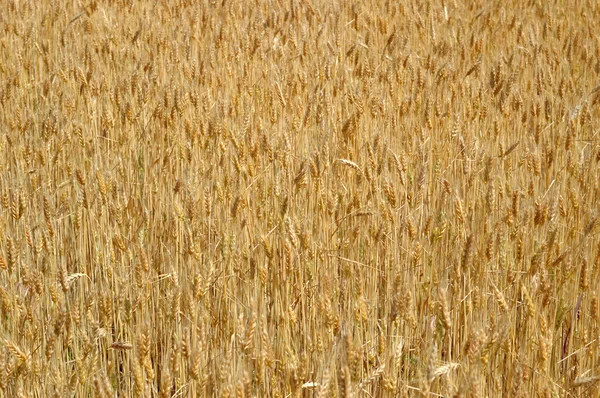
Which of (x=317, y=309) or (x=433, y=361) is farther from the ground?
(x=433, y=361)

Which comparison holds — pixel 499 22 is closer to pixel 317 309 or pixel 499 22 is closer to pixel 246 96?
Result: pixel 246 96

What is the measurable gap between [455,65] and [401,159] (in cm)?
165

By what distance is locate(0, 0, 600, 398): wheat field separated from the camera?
1.52 meters

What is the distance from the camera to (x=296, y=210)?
7.47 ft

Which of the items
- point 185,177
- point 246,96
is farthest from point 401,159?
point 246,96

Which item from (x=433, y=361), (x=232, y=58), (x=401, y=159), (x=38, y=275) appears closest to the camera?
(x=433, y=361)

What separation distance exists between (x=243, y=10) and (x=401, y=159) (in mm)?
2746

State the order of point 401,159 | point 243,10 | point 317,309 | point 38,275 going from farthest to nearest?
point 243,10 → point 401,159 → point 317,309 → point 38,275

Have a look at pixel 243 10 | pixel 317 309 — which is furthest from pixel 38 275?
pixel 243 10

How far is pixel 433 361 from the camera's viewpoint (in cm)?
116

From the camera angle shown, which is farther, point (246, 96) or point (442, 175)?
point (246, 96)

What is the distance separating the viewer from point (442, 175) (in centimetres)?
245

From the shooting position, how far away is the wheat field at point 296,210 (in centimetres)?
152

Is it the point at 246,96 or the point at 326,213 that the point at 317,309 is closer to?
the point at 326,213
